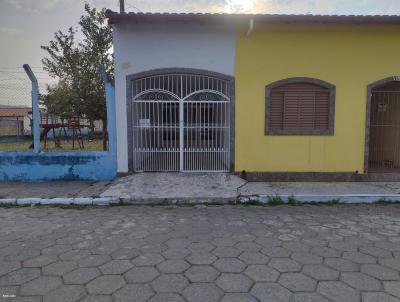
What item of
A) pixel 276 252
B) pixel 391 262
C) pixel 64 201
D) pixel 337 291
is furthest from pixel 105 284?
pixel 64 201

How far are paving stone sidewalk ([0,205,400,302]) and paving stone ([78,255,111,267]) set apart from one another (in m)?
0.01

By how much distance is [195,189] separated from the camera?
6551 mm

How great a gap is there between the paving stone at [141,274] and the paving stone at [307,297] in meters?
1.35

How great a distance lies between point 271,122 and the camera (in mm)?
7734

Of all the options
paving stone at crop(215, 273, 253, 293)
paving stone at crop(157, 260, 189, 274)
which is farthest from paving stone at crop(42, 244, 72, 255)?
paving stone at crop(215, 273, 253, 293)

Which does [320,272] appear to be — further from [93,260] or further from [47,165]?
[47,165]

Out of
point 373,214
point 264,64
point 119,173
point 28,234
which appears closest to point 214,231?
point 28,234

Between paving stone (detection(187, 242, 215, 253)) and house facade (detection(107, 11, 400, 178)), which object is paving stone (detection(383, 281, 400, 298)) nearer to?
paving stone (detection(187, 242, 215, 253))

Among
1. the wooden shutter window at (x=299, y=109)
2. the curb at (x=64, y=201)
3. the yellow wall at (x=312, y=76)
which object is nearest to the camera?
the curb at (x=64, y=201)

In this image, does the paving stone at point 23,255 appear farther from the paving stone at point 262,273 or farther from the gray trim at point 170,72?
the gray trim at point 170,72

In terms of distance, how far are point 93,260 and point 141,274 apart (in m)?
0.68

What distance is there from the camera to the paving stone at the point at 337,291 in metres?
2.68

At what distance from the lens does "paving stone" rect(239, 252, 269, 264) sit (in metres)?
3.43

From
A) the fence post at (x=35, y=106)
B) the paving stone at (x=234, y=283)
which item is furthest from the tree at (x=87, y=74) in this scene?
the paving stone at (x=234, y=283)
